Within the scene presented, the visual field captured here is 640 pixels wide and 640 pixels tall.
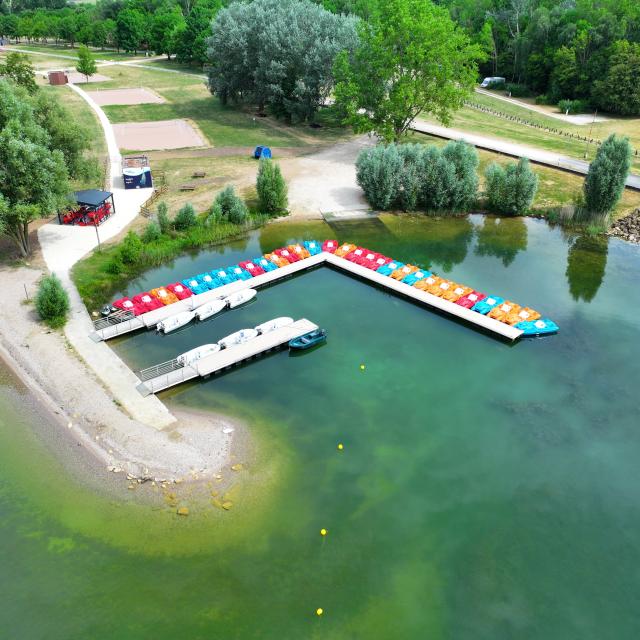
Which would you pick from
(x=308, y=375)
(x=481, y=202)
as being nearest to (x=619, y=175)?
(x=481, y=202)

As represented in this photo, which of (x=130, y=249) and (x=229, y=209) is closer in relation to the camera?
(x=130, y=249)

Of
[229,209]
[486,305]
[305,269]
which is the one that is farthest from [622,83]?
[305,269]

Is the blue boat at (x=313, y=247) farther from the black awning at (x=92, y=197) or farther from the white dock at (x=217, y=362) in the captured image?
the black awning at (x=92, y=197)

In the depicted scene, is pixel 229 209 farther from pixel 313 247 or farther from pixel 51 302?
pixel 51 302

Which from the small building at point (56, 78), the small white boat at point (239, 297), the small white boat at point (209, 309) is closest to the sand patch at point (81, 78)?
the small building at point (56, 78)

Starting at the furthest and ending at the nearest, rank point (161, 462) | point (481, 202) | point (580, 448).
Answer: point (481, 202)
point (580, 448)
point (161, 462)

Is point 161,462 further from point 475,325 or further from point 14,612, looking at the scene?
point 475,325

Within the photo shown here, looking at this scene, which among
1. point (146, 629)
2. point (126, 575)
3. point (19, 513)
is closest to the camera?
point (146, 629)
